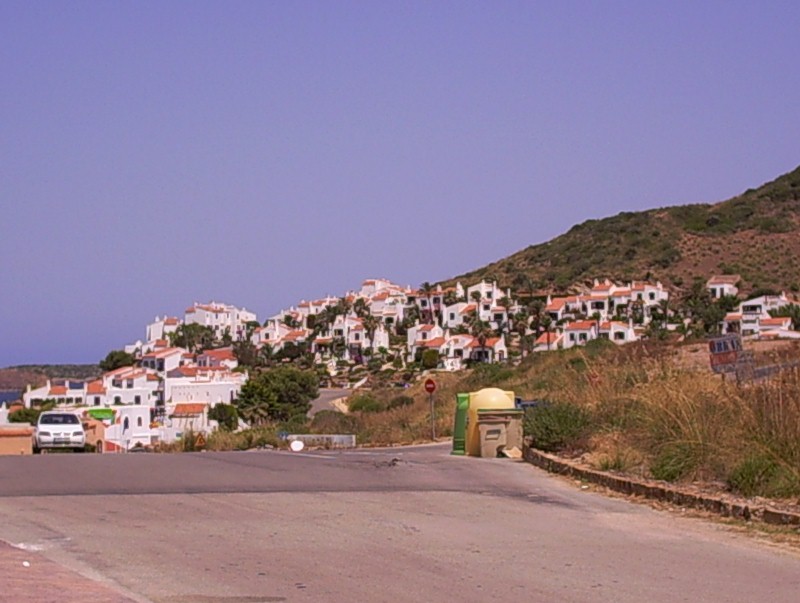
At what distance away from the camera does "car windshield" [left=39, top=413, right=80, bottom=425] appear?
34406 mm

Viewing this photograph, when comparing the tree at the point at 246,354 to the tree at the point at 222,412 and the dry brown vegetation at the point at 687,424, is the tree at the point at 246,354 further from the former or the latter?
the dry brown vegetation at the point at 687,424

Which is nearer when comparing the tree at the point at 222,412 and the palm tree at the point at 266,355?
the tree at the point at 222,412

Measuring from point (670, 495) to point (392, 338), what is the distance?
112465mm

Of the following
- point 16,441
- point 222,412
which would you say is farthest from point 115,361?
point 16,441

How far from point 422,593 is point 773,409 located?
7275mm

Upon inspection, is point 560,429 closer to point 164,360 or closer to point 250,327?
point 164,360

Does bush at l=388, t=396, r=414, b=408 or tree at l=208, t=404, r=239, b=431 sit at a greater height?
tree at l=208, t=404, r=239, b=431

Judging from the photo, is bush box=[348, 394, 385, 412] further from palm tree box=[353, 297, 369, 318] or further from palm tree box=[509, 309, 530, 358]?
palm tree box=[353, 297, 369, 318]

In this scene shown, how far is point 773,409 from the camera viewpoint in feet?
46.4

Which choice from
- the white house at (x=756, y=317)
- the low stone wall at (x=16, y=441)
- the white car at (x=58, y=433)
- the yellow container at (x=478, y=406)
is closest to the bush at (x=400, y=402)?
the white car at (x=58, y=433)

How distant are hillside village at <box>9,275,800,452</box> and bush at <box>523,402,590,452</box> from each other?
41764 millimetres

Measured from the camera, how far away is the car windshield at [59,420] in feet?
113

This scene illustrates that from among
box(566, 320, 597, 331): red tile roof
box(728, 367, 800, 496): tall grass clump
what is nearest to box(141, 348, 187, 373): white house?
box(566, 320, 597, 331): red tile roof

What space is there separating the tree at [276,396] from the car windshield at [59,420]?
110 feet
